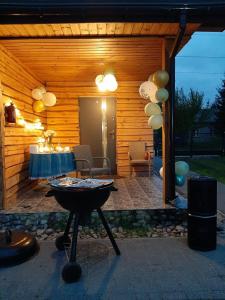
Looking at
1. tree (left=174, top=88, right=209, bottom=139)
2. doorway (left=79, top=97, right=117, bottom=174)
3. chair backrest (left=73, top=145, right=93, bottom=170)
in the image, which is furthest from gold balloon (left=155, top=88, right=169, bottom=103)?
tree (left=174, top=88, right=209, bottom=139)

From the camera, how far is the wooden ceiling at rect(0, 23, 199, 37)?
150 inches

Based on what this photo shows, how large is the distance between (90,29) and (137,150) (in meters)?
4.32

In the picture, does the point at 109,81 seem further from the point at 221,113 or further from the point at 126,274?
the point at 221,113

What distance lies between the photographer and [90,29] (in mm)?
3973

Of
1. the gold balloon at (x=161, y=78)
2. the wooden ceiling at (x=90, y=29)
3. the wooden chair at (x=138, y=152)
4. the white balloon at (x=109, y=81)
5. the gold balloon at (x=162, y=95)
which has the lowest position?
the wooden chair at (x=138, y=152)

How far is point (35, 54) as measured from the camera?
511 centimetres

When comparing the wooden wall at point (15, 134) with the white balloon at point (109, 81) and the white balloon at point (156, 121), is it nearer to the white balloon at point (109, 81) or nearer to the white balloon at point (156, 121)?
the white balloon at point (109, 81)

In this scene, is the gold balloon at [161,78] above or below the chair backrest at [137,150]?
above

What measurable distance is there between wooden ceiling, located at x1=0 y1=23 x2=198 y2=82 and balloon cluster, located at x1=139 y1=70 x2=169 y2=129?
605 mm

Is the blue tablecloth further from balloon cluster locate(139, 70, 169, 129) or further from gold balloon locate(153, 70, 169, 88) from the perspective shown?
gold balloon locate(153, 70, 169, 88)

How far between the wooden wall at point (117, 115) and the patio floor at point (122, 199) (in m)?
1.84

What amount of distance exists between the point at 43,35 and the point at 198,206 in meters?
3.10

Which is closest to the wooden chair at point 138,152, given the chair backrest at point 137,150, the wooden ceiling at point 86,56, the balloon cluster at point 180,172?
the chair backrest at point 137,150

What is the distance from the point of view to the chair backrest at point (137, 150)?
7809 mm
